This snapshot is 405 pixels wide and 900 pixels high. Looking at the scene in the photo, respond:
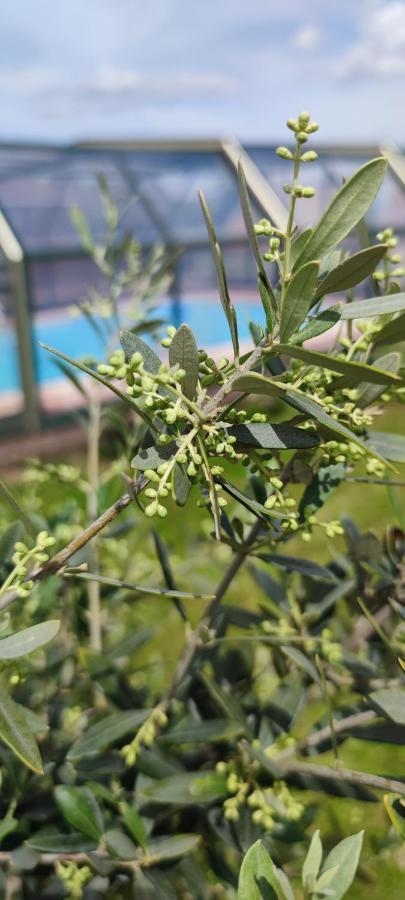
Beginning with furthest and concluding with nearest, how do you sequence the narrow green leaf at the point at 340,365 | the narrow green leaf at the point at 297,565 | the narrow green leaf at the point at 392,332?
1. the narrow green leaf at the point at 297,565
2. the narrow green leaf at the point at 392,332
3. the narrow green leaf at the point at 340,365

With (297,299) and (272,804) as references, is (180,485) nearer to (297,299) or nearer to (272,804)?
(297,299)

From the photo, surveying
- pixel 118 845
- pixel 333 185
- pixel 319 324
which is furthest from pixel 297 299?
pixel 333 185

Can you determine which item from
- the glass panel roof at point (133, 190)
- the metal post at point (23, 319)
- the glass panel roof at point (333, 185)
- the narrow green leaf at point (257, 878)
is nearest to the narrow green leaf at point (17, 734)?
the narrow green leaf at point (257, 878)

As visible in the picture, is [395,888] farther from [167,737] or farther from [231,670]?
[167,737]

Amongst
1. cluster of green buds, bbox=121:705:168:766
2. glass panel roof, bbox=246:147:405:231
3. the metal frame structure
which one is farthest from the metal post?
cluster of green buds, bbox=121:705:168:766

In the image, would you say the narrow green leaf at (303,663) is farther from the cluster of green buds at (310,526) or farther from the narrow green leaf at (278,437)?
the narrow green leaf at (278,437)

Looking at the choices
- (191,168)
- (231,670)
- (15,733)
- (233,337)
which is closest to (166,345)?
(233,337)
